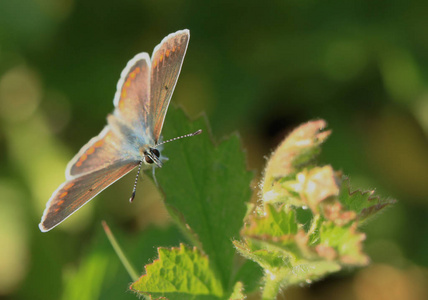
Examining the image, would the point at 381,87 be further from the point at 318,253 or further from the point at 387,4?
the point at 318,253

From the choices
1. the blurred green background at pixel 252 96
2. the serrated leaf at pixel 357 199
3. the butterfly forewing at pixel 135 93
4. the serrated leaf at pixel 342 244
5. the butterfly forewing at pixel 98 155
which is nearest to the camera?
the serrated leaf at pixel 342 244

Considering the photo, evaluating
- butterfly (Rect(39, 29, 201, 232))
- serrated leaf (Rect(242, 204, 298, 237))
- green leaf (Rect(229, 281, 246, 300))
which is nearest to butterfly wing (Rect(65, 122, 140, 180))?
butterfly (Rect(39, 29, 201, 232))

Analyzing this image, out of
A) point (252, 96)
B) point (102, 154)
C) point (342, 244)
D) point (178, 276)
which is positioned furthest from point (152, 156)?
point (252, 96)

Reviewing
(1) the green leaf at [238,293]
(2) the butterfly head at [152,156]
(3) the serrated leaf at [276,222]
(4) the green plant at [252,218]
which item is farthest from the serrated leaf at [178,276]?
(2) the butterfly head at [152,156]

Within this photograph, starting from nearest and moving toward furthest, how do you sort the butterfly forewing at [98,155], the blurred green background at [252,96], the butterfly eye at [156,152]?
1. the butterfly forewing at [98,155]
2. the butterfly eye at [156,152]
3. the blurred green background at [252,96]

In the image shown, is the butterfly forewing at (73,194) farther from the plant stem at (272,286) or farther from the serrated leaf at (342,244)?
the serrated leaf at (342,244)
